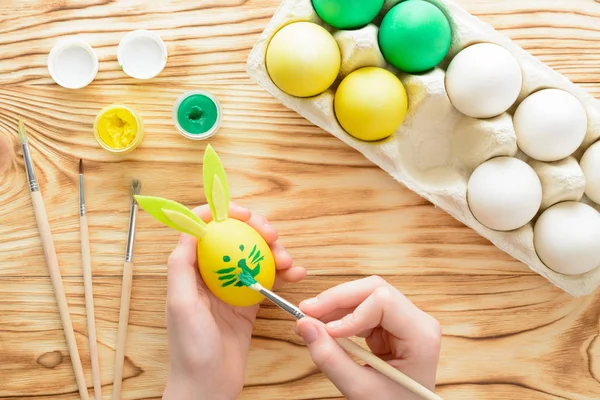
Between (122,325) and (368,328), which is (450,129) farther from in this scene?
(122,325)

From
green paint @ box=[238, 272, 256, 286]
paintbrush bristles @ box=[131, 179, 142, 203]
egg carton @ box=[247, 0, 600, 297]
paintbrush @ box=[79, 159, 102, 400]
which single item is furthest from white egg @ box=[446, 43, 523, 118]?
paintbrush @ box=[79, 159, 102, 400]

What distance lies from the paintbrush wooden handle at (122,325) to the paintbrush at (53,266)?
5 centimetres

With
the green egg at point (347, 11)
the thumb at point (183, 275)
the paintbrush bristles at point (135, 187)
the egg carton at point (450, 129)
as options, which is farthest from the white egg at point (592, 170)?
the paintbrush bristles at point (135, 187)

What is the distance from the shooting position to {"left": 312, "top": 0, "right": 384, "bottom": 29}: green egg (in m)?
0.82

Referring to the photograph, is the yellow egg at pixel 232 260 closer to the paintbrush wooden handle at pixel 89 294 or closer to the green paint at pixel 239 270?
the green paint at pixel 239 270

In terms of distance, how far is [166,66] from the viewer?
946mm

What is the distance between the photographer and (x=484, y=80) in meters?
0.81

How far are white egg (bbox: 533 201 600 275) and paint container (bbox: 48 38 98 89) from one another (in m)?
0.77

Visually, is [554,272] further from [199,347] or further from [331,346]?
[199,347]

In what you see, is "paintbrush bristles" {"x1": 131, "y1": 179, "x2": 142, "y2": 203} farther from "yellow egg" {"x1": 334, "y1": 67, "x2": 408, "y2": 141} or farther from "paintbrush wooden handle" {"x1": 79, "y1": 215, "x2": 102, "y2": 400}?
"yellow egg" {"x1": 334, "y1": 67, "x2": 408, "y2": 141}

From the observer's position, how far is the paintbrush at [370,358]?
706mm

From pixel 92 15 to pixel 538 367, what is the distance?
38.0 inches

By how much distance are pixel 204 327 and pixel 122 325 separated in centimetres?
19

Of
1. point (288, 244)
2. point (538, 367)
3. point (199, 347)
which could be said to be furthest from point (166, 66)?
point (538, 367)
